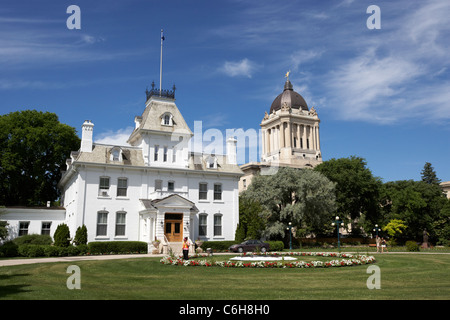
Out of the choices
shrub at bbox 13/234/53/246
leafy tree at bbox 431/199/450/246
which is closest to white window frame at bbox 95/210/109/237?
shrub at bbox 13/234/53/246

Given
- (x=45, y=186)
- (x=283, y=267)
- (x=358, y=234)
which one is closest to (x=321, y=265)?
(x=283, y=267)

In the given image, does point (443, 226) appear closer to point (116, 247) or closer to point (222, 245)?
point (222, 245)

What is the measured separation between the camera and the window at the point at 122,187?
38.9m

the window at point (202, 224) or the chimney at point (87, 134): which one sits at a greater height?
the chimney at point (87, 134)

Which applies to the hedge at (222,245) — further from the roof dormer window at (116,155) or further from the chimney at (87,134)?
the chimney at (87,134)

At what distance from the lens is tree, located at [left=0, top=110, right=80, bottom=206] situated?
4528 centimetres

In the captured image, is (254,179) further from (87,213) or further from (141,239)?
(87,213)

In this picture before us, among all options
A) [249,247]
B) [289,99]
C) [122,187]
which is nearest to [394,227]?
[249,247]

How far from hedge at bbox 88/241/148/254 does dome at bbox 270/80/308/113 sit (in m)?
80.5

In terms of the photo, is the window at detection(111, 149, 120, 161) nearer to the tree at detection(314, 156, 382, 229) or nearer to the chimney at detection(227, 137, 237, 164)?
the chimney at detection(227, 137, 237, 164)

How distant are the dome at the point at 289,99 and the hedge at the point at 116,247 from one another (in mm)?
80453

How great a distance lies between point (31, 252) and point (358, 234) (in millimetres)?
51616

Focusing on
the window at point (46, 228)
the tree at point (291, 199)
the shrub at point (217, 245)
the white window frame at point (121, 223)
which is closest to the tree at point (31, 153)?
the window at point (46, 228)

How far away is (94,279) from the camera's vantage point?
15.5 m
